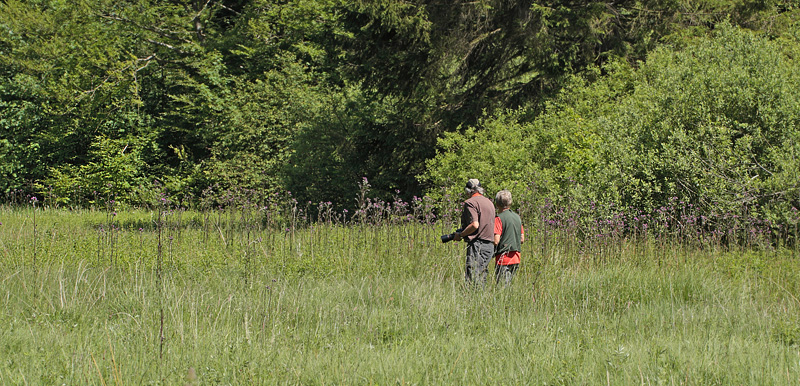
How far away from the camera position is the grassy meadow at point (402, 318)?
13.9 feet

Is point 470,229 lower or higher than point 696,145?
→ lower

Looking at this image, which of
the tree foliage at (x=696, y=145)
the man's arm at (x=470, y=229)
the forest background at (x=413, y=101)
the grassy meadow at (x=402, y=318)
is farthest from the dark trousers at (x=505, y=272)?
the forest background at (x=413, y=101)

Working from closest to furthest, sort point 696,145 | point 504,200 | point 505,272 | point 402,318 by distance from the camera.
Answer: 1. point 402,318
2. point 505,272
3. point 504,200
4. point 696,145

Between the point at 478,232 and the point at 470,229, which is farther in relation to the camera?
the point at 478,232

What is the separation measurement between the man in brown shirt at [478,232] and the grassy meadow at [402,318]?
14.3 inches

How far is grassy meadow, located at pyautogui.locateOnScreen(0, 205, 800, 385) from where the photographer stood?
4227mm

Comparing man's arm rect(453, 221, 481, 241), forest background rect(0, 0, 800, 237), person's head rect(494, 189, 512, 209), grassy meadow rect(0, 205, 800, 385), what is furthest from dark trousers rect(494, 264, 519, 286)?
forest background rect(0, 0, 800, 237)

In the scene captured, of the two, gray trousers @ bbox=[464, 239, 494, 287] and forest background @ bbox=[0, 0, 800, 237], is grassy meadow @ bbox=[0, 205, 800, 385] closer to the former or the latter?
gray trousers @ bbox=[464, 239, 494, 287]

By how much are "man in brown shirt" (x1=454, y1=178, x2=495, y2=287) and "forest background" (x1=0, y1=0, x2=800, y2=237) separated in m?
2.44

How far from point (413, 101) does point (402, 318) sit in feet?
37.0

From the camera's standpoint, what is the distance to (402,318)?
18.1ft

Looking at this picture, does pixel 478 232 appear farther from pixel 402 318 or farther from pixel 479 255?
pixel 402 318

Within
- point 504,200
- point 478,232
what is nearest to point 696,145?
point 504,200

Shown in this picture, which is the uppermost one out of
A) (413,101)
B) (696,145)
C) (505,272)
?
(413,101)
